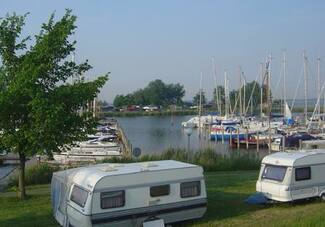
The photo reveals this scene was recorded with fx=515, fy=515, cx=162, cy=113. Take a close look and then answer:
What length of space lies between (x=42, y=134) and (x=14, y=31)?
4.14 metres

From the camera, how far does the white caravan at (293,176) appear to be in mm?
15648

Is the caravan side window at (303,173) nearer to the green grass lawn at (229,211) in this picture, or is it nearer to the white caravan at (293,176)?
the white caravan at (293,176)

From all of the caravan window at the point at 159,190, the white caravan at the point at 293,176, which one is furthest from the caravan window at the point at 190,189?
the white caravan at the point at 293,176

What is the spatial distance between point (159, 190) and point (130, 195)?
2.77ft

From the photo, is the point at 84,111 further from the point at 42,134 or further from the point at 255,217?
the point at 255,217

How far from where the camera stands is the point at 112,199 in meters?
12.7

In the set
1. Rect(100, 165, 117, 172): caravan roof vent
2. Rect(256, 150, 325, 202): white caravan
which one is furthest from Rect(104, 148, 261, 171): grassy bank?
Rect(100, 165, 117, 172): caravan roof vent

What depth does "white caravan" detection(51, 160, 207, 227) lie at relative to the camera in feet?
41.2

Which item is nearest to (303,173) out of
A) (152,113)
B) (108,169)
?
(108,169)

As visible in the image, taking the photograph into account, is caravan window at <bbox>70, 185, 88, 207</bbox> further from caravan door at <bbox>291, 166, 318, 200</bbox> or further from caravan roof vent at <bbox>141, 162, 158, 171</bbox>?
caravan door at <bbox>291, 166, 318, 200</bbox>

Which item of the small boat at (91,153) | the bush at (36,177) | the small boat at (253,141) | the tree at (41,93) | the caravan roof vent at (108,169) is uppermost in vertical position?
the tree at (41,93)

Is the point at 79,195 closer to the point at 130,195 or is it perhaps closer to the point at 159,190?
the point at 130,195

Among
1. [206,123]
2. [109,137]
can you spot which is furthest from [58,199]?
[206,123]

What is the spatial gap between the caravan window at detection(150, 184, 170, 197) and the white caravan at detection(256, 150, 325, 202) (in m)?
4.14
